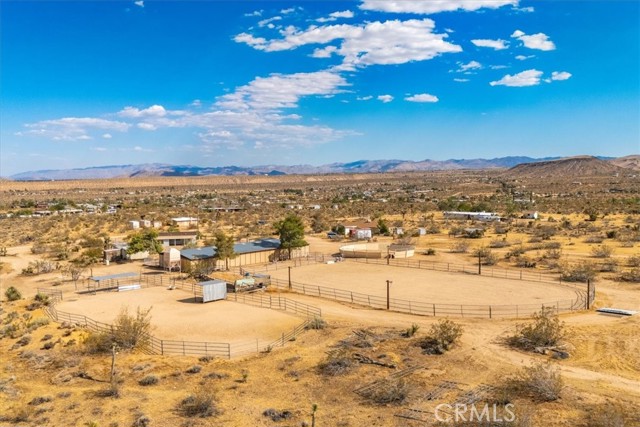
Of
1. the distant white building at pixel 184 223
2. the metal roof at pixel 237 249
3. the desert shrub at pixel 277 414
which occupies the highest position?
the distant white building at pixel 184 223

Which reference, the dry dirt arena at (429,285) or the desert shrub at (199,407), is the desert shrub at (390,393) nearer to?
the desert shrub at (199,407)

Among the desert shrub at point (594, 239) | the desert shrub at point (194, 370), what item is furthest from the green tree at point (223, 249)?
the desert shrub at point (594, 239)

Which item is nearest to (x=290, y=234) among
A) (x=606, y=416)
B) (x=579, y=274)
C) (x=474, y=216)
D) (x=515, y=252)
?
(x=515, y=252)

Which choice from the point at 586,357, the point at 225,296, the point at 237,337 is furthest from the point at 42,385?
the point at 586,357

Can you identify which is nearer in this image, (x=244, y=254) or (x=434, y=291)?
(x=434, y=291)

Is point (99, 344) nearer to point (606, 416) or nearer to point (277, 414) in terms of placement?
point (277, 414)

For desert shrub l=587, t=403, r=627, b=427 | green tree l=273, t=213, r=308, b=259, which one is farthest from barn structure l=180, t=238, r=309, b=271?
desert shrub l=587, t=403, r=627, b=427
